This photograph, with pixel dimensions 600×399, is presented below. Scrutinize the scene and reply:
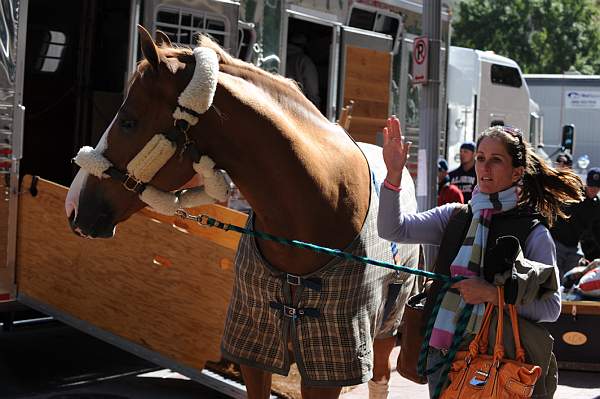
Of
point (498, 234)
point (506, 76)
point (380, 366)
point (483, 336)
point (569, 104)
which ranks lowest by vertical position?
point (380, 366)

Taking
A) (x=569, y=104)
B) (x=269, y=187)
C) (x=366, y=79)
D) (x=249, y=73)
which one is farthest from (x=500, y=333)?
(x=569, y=104)

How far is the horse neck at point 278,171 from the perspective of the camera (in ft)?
11.7

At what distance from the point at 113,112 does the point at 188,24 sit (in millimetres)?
1425

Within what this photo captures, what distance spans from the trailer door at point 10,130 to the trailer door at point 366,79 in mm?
3335

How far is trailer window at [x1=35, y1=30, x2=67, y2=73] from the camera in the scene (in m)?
7.96

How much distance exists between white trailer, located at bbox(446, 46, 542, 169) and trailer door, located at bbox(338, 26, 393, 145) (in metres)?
3.97

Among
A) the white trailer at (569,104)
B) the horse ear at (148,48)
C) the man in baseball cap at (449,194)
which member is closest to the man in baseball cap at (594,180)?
the man in baseball cap at (449,194)

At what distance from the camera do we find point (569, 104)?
69.2ft

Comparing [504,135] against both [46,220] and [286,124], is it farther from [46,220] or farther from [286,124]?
[46,220]

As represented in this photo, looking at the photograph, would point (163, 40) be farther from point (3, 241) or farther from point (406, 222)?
point (3, 241)

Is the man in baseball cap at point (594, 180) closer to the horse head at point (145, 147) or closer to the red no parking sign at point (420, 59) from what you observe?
the red no parking sign at point (420, 59)

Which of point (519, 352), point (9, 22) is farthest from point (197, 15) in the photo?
point (519, 352)

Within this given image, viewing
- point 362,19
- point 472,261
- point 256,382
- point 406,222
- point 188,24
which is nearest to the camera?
point 472,261

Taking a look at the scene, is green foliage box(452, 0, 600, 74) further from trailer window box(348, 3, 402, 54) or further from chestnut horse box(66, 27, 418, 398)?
chestnut horse box(66, 27, 418, 398)
